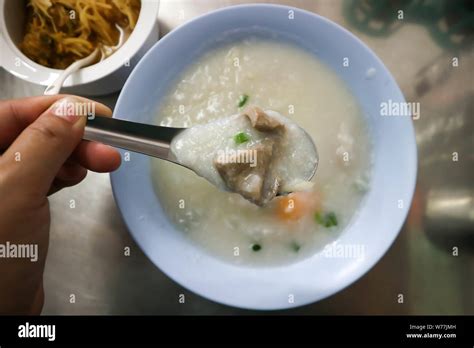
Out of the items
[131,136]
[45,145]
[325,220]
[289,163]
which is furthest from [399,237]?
[45,145]

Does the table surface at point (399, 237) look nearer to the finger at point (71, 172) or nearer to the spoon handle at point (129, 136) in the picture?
the finger at point (71, 172)

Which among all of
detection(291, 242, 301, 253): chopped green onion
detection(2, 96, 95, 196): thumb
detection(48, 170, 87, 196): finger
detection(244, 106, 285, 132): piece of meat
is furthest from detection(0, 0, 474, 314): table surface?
detection(244, 106, 285, 132): piece of meat

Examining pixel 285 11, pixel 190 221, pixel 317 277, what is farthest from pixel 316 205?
pixel 285 11

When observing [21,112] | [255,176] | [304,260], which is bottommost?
[304,260]

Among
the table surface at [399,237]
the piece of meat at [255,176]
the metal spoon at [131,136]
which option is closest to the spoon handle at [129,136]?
the metal spoon at [131,136]

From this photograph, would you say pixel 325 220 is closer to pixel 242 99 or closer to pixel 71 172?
pixel 242 99
